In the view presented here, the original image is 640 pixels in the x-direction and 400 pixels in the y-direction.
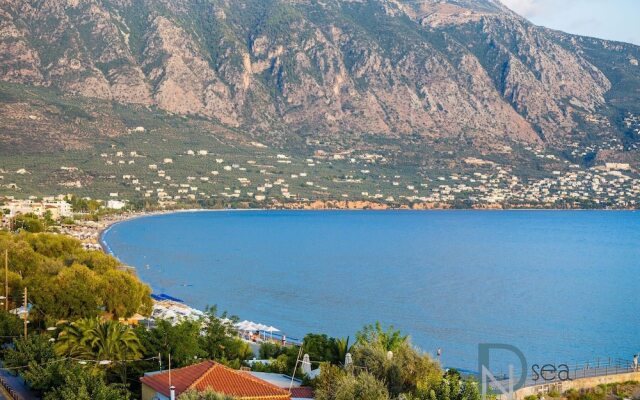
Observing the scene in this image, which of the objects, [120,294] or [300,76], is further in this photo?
[300,76]

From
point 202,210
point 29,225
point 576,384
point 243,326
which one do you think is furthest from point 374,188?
point 576,384

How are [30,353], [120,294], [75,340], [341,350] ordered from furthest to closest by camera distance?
1. [120,294]
2. [341,350]
3. [75,340]
4. [30,353]

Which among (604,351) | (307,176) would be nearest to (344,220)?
(307,176)

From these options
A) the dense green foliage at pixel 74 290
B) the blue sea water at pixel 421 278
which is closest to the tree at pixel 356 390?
the dense green foliage at pixel 74 290

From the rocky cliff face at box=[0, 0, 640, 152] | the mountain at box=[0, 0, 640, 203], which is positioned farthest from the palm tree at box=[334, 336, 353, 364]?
the rocky cliff face at box=[0, 0, 640, 152]

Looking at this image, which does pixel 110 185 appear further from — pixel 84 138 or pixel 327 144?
pixel 327 144

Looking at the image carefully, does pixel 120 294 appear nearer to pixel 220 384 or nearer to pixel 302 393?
pixel 302 393

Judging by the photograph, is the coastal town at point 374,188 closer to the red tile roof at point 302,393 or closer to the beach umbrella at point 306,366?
the beach umbrella at point 306,366

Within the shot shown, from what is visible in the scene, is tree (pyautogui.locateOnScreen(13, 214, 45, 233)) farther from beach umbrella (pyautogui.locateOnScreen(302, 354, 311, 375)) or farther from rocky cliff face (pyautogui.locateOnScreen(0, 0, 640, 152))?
rocky cliff face (pyautogui.locateOnScreen(0, 0, 640, 152))
